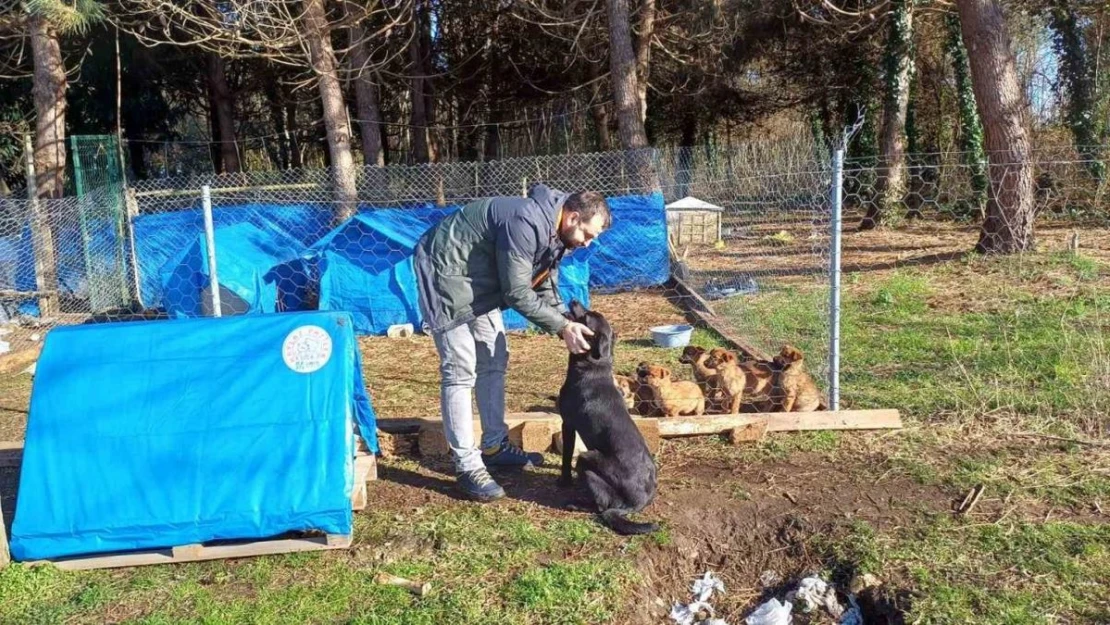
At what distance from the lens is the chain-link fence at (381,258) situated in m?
8.53

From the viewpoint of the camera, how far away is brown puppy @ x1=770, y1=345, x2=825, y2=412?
4.94 meters

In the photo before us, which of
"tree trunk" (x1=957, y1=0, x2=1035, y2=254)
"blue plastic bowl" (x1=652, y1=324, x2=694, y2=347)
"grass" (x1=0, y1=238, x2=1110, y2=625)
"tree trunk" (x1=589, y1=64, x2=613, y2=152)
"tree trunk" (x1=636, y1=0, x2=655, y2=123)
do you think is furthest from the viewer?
"tree trunk" (x1=589, y1=64, x2=613, y2=152)

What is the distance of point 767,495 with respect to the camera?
4.05 metres

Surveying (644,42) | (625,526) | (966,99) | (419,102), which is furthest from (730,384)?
(419,102)

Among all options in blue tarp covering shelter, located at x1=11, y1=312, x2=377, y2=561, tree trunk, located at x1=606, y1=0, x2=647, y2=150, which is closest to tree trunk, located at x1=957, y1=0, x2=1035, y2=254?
tree trunk, located at x1=606, y1=0, x2=647, y2=150

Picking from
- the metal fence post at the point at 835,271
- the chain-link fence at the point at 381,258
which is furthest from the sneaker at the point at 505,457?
the metal fence post at the point at 835,271

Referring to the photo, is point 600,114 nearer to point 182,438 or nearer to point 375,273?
point 375,273

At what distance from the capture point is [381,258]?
8914mm

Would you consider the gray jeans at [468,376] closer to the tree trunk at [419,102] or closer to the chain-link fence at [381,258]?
the chain-link fence at [381,258]

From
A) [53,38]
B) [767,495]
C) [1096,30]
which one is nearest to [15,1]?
[53,38]

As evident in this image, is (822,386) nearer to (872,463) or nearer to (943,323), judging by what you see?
(872,463)

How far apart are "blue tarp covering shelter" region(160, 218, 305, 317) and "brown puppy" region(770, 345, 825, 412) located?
5.88 meters

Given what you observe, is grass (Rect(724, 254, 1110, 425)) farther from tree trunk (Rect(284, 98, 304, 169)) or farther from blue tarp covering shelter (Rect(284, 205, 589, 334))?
tree trunk (Rect(284, 98, 304, 169))

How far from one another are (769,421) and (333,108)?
29.8 feet
